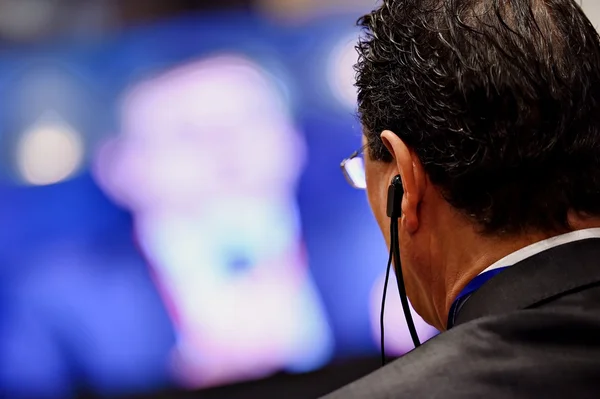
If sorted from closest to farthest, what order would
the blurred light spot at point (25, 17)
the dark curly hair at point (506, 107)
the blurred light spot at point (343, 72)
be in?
the dark curly hair at point (506, 107) → the blurred light spot at point (25, 17) → the blurred light spot at point (343, 72)

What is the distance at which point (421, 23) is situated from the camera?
73 cm

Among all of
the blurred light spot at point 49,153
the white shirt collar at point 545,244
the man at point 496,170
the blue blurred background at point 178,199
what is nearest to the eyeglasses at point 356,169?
the man at point 496,170

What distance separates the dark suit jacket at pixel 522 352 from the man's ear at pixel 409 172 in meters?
0.16

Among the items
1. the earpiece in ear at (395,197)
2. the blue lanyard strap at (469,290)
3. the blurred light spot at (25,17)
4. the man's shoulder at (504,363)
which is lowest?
the man's shoulder at (504,363)

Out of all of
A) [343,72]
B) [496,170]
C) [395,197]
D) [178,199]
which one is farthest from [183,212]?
[496,170]

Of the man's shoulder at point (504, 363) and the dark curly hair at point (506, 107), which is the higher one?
the dark curly hair at point (506, 107)

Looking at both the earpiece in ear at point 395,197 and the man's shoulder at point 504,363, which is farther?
the earpiece in ear at point 395,197

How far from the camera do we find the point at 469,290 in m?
0.72

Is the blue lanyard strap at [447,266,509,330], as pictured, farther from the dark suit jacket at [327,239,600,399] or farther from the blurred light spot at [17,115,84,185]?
the blurred light spot at [17,115,84,185]

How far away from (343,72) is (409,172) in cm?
77

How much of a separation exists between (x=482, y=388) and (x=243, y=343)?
88 centimetres

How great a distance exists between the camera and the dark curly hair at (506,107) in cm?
67

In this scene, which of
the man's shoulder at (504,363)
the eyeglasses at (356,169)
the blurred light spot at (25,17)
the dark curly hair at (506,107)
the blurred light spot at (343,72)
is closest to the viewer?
the man's shoulder at (504,363)

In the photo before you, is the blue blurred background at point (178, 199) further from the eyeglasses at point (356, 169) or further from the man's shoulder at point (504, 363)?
the man's shoulder at point (504, 363)
